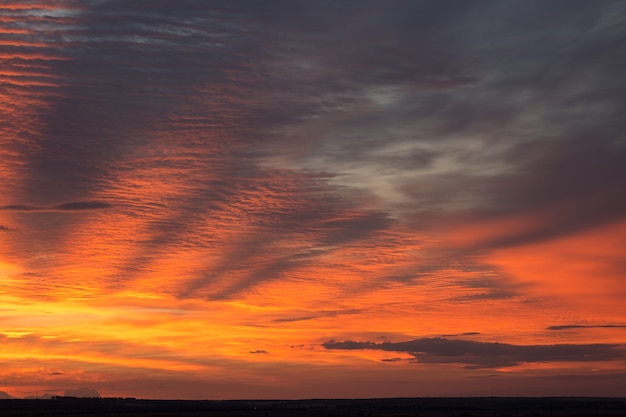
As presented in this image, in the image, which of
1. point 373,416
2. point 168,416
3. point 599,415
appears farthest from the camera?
point 373,416

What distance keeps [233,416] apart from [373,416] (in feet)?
106

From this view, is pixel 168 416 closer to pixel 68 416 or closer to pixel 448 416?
pixel 68 416

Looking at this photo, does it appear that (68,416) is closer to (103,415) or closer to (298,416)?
(103,415)

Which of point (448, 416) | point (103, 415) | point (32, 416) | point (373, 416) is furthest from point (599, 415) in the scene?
point (32, 416)

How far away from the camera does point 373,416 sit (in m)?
177

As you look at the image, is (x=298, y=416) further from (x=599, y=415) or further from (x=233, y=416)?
(x=599, y=415)

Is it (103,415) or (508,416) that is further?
(508,416)

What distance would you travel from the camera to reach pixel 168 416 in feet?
508

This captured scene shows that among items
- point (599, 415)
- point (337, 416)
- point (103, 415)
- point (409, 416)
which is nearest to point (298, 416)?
point (337, 416)

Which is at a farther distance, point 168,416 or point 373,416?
point 373,416

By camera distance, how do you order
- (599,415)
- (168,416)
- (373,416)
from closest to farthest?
(168,416)
(599,415)
(373,416)

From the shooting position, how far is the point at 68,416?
156 meters

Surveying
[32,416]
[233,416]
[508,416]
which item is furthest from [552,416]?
[32,416]

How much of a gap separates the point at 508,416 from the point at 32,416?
3682 inches
